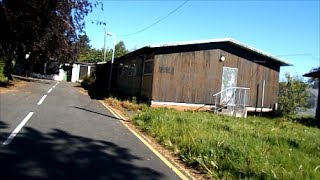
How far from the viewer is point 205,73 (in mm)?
26391

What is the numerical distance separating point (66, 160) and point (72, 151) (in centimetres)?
107

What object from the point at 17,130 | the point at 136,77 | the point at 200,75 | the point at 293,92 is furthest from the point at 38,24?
the point at 293,92

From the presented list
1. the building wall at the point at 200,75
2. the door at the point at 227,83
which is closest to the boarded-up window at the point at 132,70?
the building wall at the point at 200,75

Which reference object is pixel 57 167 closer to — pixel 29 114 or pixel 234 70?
pixel 29 114

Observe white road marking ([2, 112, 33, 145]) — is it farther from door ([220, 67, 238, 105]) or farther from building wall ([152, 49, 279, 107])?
door ([220, 67, 238, 105])

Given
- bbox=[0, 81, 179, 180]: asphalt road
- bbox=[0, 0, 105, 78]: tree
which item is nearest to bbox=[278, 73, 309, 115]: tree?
bbox=[0, 0, 105, 78]: tree

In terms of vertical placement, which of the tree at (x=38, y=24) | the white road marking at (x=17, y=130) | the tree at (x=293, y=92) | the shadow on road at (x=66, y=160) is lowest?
the shadow on road at (x=66, y=160)

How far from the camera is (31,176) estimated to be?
24.3ft

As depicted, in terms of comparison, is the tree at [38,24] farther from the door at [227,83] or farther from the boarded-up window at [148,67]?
the door at [227,83]

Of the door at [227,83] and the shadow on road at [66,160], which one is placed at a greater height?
the door at [227,83]

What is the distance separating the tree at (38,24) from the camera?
87.6ft

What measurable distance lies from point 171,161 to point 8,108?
9838 millimetres

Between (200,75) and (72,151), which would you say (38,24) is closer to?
(200,75)

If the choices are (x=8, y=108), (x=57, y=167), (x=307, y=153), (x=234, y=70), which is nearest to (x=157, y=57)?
(x=234, y=70)
